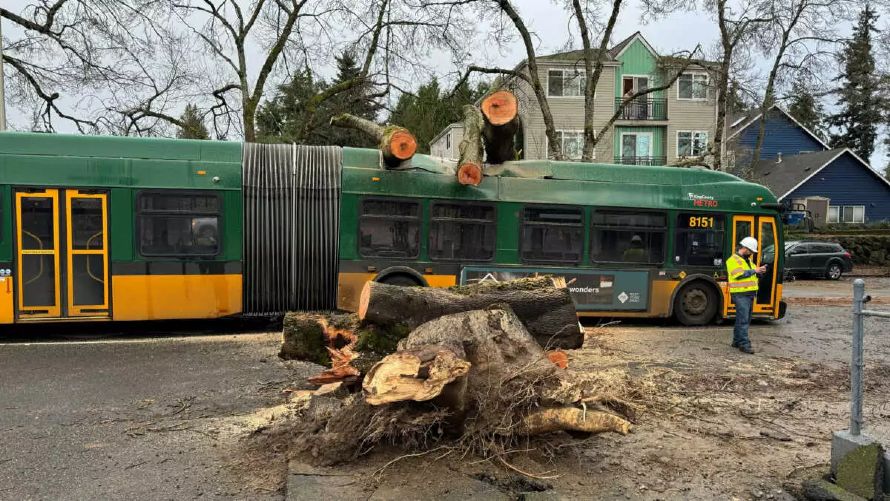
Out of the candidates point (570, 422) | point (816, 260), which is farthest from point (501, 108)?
point (816, 260)

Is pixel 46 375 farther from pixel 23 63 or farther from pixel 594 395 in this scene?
pixel 23 63

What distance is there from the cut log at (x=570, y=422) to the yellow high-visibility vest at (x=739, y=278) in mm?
5515

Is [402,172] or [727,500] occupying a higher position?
[402,172]

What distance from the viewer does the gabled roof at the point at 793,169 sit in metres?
35.7

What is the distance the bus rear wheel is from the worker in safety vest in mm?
2212

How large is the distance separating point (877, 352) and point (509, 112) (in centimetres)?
639

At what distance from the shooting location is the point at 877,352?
882 centimetres

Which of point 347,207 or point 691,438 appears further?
point 347,207

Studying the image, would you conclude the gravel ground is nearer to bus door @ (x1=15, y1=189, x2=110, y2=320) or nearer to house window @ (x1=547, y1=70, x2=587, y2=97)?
bus door @ (x1=15, y1=189, x2=110, y2=320)

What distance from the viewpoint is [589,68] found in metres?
19.6

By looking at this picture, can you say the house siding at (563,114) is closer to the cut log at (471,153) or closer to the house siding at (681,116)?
the house siding at (681,116)

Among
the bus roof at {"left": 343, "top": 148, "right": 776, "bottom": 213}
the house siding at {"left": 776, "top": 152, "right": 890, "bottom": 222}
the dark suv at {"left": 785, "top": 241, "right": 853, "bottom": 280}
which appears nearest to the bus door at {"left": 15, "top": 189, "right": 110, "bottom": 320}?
the bus roof at {"left": 343, "top": 148, "right": 776, "bottom": 213}

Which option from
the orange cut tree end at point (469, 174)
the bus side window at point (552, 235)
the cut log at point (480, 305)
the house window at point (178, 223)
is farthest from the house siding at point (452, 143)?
the cut log at point (480, 305)

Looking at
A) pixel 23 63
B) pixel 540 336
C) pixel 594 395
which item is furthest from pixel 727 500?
pixel 23 63
